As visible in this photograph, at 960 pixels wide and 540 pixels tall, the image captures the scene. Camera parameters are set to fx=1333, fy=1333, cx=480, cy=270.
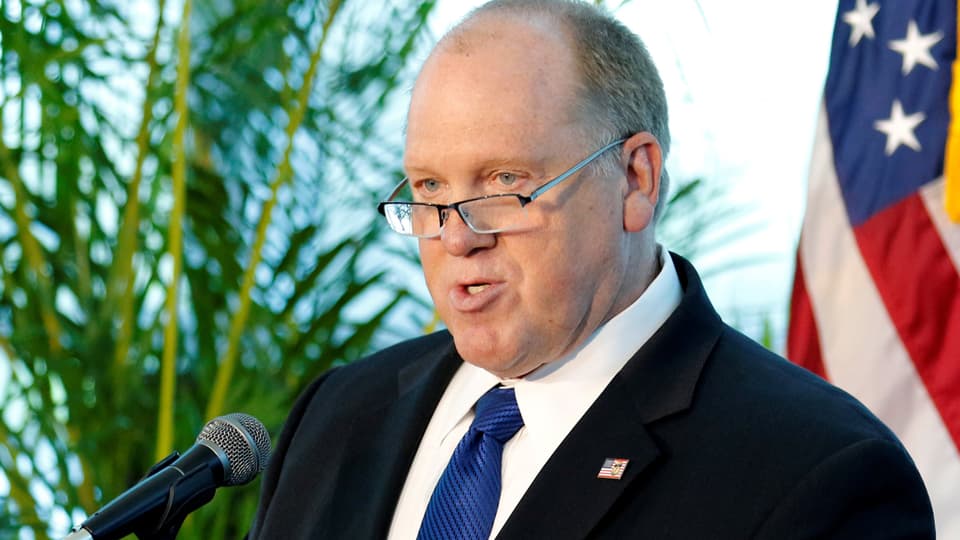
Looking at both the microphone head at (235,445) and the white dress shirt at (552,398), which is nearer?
the microphone head at (235,445)

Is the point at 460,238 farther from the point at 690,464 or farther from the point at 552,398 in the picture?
the point at 690,464

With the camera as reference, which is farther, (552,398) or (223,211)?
(223,211)

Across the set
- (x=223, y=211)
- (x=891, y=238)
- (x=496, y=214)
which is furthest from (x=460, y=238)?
(x=223, y=211)

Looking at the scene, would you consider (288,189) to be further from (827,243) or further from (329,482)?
(329,482)

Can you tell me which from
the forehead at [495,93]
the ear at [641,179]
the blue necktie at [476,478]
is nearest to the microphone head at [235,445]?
the blue necktie at [476,478]

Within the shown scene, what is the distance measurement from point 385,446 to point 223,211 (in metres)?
1.67

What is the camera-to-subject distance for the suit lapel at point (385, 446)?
71.0 inches

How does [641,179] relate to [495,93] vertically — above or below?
below

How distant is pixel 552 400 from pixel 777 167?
75.1 inches

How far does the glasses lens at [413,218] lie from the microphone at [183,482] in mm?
330

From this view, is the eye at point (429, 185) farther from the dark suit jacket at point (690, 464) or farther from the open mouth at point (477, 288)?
the dark suit jacket at point (690, 464)

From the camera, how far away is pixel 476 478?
1.72 m

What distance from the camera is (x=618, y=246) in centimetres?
171

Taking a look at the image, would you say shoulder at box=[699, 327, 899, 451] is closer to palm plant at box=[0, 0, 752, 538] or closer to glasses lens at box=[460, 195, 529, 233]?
glasses lens at box=[460, 195, 529, 233]
